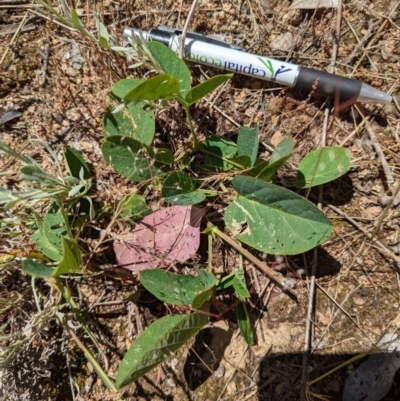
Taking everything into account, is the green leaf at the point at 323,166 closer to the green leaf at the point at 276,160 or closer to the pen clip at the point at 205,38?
the green leaf at the point at 276,160

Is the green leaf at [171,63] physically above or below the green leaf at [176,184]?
above

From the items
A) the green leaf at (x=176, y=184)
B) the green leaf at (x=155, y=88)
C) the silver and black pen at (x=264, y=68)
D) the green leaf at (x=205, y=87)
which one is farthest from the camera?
the silver and black pen at (x=264, y=68)

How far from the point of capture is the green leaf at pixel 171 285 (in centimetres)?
98

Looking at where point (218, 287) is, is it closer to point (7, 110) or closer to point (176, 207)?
point (176, 207)

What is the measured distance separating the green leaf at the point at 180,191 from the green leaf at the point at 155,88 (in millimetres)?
202

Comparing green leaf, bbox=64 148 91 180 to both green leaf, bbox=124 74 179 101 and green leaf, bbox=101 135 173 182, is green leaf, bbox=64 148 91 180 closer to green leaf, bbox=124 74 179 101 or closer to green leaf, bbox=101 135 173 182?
green leaf, bbox=101 135 173 182

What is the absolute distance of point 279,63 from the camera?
117cm

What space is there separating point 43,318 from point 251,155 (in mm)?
655

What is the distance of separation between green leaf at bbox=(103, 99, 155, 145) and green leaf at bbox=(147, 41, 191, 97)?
0.36ft

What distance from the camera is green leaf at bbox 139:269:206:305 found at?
3.22 feet

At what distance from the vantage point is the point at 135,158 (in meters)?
1.09

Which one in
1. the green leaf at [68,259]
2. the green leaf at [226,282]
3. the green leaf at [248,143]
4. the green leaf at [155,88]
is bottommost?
the green leaf at [226,282]

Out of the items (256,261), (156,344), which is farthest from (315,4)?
(156,344)

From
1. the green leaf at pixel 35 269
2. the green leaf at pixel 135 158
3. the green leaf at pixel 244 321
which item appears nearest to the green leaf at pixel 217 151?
the green leaf at pixel 135 158
